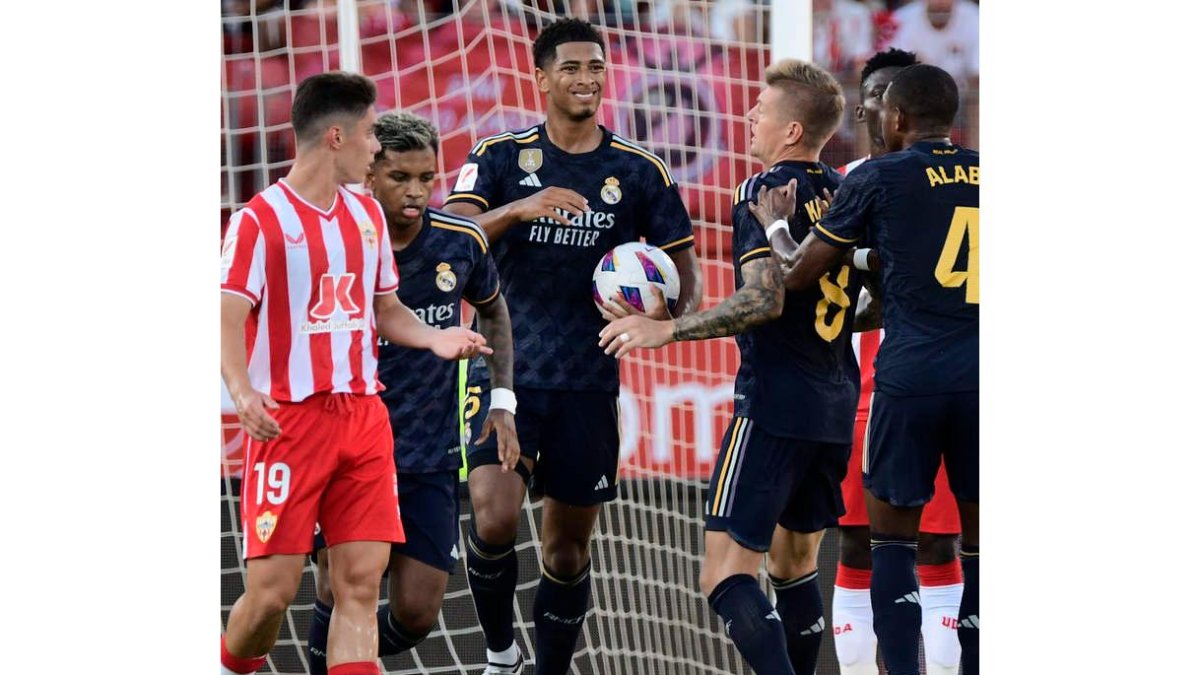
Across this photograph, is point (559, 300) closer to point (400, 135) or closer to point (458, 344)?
point (400, 135)

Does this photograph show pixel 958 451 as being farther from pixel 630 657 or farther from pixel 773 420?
pixel 630 657

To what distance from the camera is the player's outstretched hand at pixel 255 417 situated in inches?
155

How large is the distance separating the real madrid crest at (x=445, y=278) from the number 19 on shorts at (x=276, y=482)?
84cm

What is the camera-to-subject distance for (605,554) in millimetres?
5270

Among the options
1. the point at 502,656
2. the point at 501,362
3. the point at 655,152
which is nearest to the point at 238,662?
the point at 502,656

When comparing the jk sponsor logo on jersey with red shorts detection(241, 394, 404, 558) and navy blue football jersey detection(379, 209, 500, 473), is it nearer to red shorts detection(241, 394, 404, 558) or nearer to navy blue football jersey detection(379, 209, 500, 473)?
red shorts detection(241, 394, 404, 558)

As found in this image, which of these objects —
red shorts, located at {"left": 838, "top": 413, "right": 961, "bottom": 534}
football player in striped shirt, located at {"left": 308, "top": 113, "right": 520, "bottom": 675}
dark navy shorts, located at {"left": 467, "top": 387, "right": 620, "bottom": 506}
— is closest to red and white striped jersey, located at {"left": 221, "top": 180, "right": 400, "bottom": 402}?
football player in striped shirt, located at {"left": 308, "top": 113, "right": 520, "bottom": 675}

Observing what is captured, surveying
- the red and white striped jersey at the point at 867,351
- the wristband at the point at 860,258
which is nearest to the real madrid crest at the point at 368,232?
the wristband at the point at 860,258

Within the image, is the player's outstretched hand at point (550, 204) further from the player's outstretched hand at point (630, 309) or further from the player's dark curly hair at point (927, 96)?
the player's dark curly hair at point (927, 96)

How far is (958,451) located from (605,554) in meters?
1.30

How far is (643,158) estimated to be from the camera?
5.12 meters

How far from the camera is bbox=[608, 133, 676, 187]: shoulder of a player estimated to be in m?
5.11

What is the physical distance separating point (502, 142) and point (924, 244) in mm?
1406
